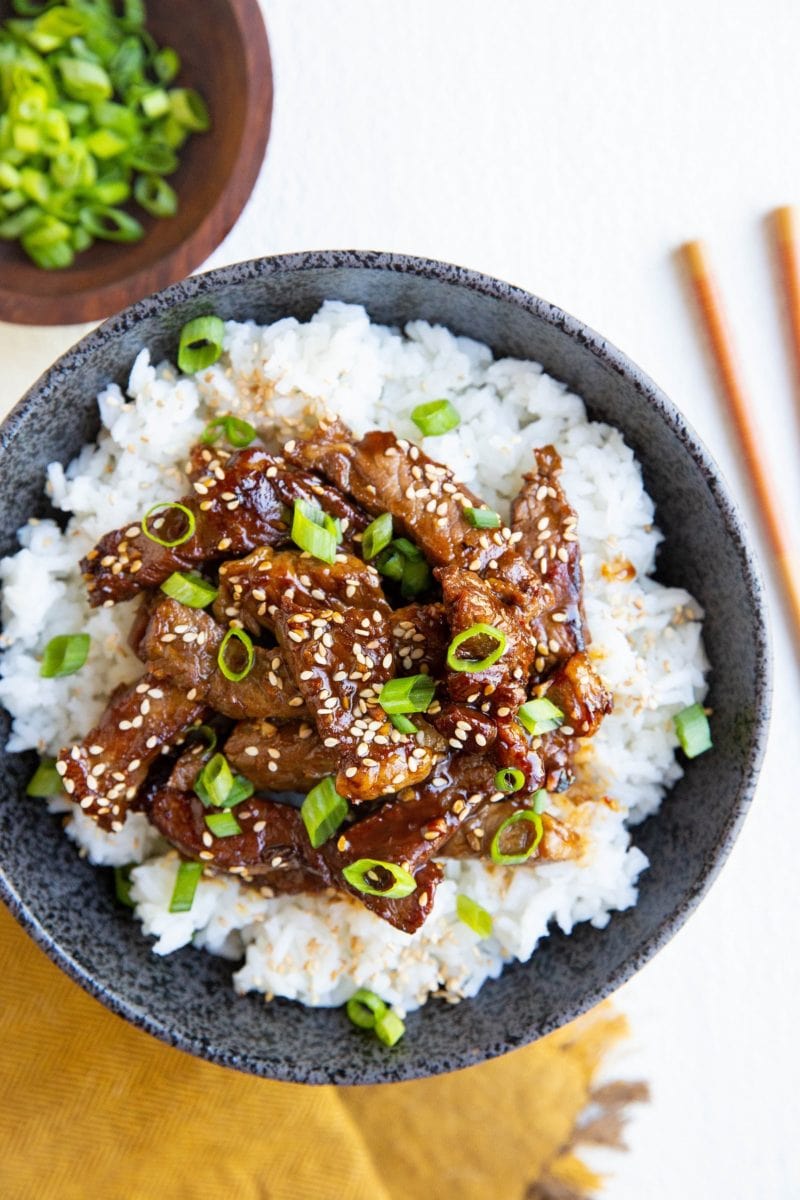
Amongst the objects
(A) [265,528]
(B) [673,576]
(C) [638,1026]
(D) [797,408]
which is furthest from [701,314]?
(C) [638,1026]

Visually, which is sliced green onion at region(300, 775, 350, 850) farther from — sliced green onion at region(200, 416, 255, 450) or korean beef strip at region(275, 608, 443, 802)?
sliced green onion at region(200, 416, 255, 450)

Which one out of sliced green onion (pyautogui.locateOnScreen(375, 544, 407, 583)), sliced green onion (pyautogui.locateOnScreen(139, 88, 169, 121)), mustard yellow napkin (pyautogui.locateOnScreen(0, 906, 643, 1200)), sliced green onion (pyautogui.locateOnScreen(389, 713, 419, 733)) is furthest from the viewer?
sliced green onion (pyautogui.locateOnScreen(139, 88, 169, 121))

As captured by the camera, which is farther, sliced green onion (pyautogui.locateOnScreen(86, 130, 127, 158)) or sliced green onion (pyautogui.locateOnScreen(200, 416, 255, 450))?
sliced green onion (pyautogui.locateOnScreen(86, 130, 127, 158))

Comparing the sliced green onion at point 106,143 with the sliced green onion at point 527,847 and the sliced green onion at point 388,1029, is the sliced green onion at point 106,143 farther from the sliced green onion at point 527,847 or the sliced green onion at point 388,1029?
the sliced green onion at point 388,1029

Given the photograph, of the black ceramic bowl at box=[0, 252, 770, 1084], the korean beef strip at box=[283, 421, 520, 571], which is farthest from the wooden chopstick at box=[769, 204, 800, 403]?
the korean beef strip at box=[283, 421, 520, 571]

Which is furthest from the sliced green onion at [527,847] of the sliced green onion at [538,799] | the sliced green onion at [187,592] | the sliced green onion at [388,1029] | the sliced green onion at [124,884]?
the sliced green onion at [124,884]

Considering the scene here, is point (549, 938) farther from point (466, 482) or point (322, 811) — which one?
point (466, 482)

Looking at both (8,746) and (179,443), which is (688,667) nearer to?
(179,443)
